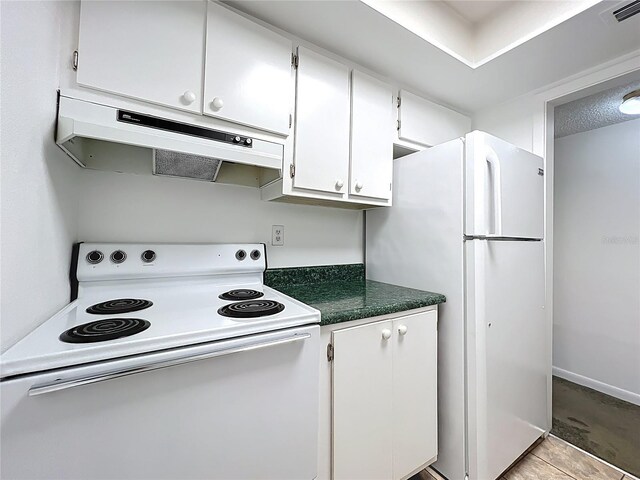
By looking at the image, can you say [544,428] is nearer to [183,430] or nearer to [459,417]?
[459,417]

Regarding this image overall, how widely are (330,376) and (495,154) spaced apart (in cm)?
129

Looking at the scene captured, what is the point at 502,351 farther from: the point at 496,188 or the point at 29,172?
the point at 29,172

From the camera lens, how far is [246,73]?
1201 millimetres

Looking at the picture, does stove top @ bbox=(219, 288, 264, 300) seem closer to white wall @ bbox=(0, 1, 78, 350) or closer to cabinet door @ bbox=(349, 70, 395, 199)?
white wall @ bbox=(0, 1, 78, 350)

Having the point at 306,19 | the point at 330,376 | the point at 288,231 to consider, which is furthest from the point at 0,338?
the point at 306,19

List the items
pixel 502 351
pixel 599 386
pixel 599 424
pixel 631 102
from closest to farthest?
pixel 502 351 < pixel 631 102 < pixel 599 424 < pixel 599 386

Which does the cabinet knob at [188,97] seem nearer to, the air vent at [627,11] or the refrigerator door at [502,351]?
the refrigerator door at [502,351]

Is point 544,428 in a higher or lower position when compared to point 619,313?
lower

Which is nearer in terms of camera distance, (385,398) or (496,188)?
(385,398)

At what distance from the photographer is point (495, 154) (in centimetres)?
132

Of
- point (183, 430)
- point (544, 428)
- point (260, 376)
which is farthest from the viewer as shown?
point (544, 428)

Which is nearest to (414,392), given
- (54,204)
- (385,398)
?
(385,398)

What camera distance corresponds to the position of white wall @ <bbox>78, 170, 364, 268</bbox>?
47.9 inches

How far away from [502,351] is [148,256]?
1.80 m
